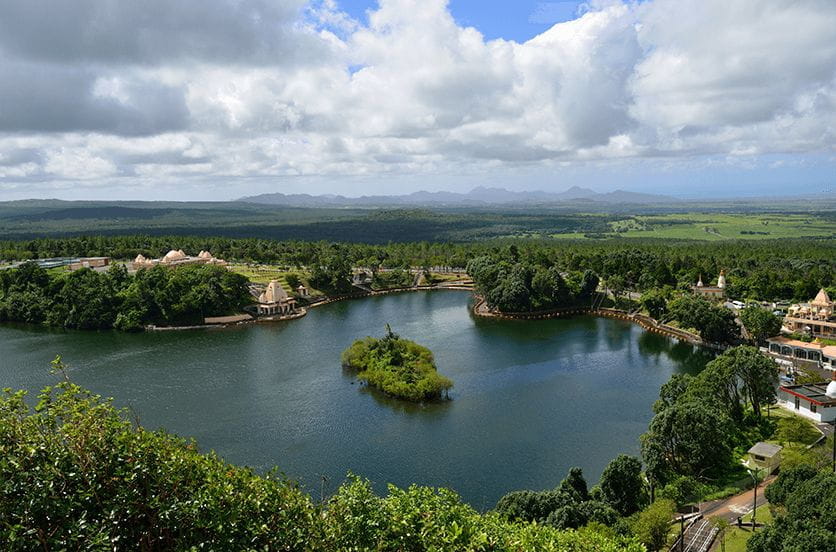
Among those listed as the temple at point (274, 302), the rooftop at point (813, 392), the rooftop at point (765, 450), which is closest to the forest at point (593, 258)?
the temple at point (274, 302)

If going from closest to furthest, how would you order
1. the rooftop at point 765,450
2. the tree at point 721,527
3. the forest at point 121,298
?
the tree at point 721,527 < the rooftop at point 765,450 < the forest at point 121,298

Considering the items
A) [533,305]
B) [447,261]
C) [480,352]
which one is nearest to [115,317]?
[480,352]

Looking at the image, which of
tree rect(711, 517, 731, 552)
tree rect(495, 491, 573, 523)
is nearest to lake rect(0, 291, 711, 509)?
tree rect(495, 491, 573, 523)

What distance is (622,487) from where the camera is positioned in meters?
20.0

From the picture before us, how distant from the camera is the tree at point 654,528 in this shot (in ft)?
54.4

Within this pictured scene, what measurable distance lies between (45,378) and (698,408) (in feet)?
120

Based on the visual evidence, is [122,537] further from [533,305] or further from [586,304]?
[586,304]

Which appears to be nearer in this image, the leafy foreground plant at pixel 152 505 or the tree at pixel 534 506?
the leafy foreground plant at pixel 152 505

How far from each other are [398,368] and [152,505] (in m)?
25.4

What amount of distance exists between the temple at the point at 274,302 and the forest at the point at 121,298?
6.54 feet

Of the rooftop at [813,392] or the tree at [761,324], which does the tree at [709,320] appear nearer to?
the tree at [761,324]

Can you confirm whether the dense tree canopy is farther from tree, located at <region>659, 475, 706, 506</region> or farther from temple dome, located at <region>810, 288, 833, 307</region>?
temple dome, located at <region>810, 288, 833, 307</region>

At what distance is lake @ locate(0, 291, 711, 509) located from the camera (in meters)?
24.1

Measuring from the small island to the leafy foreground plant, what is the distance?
20268mm
